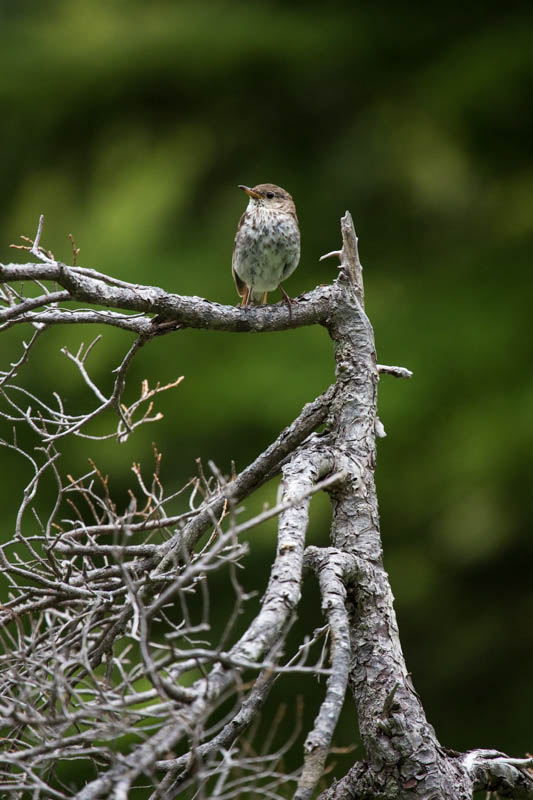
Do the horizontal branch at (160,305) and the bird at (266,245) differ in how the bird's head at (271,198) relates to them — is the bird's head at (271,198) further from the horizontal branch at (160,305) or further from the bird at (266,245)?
the horizontal branch at (160,305)

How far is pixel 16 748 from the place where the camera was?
2094mm

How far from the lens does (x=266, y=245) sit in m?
3.05

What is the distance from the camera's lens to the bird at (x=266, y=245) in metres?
3.06

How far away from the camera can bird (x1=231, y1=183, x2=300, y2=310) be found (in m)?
3.06

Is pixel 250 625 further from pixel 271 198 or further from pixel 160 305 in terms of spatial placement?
pixel 271 198

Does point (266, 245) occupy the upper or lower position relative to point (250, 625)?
upper

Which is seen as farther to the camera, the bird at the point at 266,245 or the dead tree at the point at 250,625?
the bird at the point at 266,245

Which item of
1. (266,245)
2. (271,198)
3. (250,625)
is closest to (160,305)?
(250,625)

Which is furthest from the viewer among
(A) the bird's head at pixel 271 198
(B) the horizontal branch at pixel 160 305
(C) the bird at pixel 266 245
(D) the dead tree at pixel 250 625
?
(A) the bird's head at pixel 271 198

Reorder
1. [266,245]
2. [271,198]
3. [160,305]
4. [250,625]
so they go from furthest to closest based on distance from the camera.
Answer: [271,198]
[266,245]
[160,305]
[250,625]

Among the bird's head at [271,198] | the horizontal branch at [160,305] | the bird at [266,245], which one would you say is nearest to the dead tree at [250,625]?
the horizontal branch at [160,305]

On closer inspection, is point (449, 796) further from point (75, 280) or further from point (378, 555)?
point (75, 280)

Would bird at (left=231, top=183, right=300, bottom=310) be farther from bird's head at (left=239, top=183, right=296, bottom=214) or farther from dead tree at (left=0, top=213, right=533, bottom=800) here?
dead tree at (left=0, top=213, right=533, bottom=800)

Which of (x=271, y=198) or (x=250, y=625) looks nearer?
(x=250, y=625)
